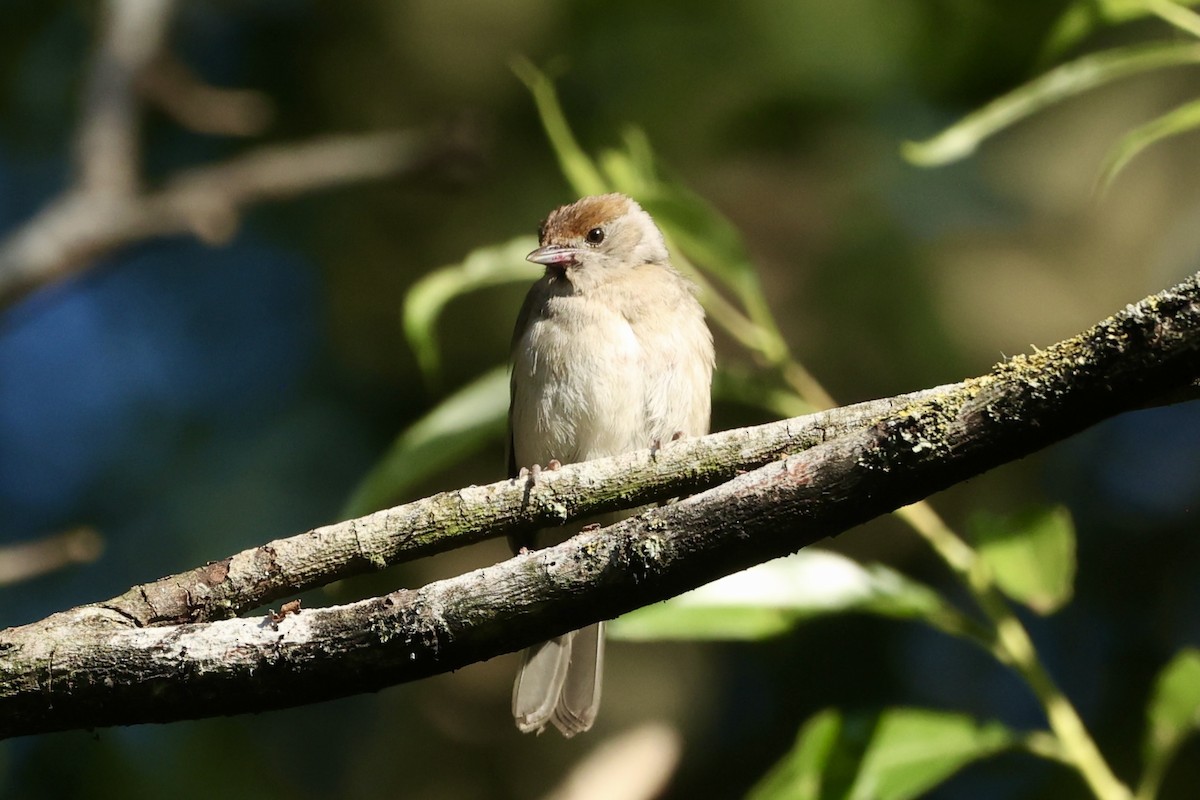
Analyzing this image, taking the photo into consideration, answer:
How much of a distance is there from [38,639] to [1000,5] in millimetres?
3352

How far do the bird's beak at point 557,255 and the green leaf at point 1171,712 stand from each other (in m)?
2.68

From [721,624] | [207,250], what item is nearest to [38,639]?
[721,624]

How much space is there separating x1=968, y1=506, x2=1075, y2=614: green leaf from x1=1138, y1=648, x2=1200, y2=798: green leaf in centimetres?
27

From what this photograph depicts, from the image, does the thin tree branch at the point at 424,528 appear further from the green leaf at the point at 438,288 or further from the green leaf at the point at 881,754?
the green leaf at the point at 438,288

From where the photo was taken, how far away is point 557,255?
4848mm

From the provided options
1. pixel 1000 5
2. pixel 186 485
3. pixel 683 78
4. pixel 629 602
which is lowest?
pixel 629 602

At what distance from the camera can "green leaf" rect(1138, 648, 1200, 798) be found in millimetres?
2598

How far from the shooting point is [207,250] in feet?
27.3

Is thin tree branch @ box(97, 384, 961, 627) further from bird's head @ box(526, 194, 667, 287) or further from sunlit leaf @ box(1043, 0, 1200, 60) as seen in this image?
bird's head @ box(526, 194, 667, 287)

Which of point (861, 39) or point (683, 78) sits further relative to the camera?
point (683, 78)

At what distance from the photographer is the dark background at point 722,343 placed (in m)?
5.87

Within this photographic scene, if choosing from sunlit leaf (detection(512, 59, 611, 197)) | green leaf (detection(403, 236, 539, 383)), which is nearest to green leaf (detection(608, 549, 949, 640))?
green leaf (detection(403, 236, 539, 383))

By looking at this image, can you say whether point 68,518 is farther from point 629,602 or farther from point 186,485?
point 629,602

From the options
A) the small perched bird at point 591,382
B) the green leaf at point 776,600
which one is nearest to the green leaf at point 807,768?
the green leaf at point 776,600
